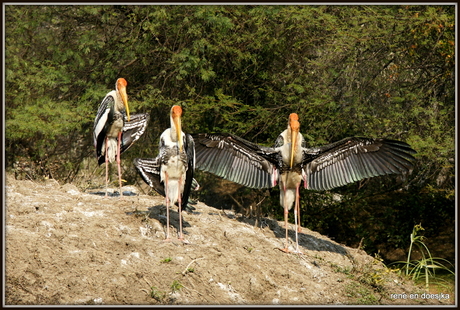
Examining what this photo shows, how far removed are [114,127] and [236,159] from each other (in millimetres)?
1943

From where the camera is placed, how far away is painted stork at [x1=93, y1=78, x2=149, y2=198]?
30.9 ft

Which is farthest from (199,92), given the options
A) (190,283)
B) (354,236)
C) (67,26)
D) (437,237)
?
(190,283)

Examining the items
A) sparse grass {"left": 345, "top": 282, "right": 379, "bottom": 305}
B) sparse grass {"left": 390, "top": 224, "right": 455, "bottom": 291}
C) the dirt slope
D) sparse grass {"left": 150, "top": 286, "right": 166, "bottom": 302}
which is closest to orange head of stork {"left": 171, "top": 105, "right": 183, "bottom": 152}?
the dirt slope

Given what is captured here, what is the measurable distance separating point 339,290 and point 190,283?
1.90 meters

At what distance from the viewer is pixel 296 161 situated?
28.4ft

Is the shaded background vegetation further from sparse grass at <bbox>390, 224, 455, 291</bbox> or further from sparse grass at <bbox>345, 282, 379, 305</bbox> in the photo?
sparse grass at <bbox>345, 282, 379, 305</bbox>

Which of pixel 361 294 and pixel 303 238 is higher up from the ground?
pixel 303 238

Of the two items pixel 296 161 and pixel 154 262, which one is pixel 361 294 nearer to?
pixel 296 161

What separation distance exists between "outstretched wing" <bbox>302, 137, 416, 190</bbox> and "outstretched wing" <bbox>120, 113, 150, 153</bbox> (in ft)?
9.17

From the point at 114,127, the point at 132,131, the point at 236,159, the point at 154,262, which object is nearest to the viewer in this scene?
the point at 154,262

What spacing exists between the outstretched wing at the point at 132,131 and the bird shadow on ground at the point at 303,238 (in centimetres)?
214

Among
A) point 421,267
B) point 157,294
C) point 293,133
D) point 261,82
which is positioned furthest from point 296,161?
point 261,82

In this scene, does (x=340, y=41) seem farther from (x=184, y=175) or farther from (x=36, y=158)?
(x=36, y=158)

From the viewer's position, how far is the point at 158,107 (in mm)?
13281
